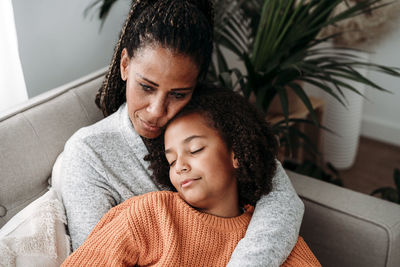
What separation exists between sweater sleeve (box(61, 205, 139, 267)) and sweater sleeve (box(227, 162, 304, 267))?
0.76ft

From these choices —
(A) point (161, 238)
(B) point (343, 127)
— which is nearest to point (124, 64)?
(A) point (161, 238)

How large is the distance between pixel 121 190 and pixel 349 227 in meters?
0.68

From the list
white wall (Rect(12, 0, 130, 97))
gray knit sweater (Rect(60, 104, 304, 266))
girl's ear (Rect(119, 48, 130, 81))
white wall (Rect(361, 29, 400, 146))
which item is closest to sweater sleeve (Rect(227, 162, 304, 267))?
gray knit sweater (Rect(60, 104, 304, 266))

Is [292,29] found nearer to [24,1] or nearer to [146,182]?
[146,182]

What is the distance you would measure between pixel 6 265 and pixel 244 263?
0.52 m

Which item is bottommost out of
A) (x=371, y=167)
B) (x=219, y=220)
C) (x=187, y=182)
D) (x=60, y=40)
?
(x=371, y=167)

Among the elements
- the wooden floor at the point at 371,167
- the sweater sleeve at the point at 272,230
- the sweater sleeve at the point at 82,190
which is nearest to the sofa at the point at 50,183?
the sweater sleeve at the point at 82,190

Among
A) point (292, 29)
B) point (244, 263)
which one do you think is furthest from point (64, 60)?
point (244, 263)

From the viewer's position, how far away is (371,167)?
2.69 m

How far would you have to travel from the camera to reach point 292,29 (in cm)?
148

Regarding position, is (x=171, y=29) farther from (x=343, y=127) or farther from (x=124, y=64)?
(x=343, y=127)

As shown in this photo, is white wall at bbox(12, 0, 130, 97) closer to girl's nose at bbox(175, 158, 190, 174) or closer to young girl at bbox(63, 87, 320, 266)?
young girl at bbox(63, 87, 320, 266)

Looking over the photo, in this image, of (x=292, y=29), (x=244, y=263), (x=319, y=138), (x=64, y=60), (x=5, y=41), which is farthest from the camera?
(x=319, y=138)

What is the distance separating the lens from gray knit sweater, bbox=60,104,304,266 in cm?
97
